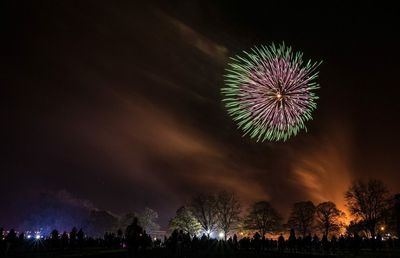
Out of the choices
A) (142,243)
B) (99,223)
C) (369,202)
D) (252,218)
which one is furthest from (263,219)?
(99,223)

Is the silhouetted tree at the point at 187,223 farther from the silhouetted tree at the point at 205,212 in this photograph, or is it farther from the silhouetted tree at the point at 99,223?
the silhouetted tree at the point at 99,223

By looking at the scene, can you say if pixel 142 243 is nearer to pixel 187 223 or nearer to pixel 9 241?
pixel 9 241

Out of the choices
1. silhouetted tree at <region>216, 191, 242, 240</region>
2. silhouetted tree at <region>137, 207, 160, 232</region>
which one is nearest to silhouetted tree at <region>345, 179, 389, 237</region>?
silhouetted tree at <region>216, 191, 242, 240</region>

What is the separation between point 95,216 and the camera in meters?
159

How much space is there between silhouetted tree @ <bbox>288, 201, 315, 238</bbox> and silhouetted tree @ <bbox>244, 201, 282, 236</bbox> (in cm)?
373

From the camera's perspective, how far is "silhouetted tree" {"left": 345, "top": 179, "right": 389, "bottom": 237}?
85750 millimetres

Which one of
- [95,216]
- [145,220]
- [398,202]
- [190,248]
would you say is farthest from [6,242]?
[95,216]

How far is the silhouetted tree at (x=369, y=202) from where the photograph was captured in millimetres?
85750

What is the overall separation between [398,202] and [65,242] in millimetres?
65355

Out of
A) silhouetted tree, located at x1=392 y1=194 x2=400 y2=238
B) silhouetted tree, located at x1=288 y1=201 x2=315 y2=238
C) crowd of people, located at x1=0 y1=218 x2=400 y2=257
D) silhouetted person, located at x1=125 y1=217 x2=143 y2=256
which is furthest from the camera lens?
silhouetted tree, located at x1=288 y1=201 x2=315 y2=238

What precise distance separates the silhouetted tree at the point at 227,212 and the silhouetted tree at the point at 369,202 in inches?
1152

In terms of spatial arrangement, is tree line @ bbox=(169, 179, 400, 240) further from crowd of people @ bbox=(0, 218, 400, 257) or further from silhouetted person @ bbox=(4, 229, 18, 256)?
silhouetted person @ bbox=(4, 229, 18, 256)

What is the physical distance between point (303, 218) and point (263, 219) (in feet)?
33.3

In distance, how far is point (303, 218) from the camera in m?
104
